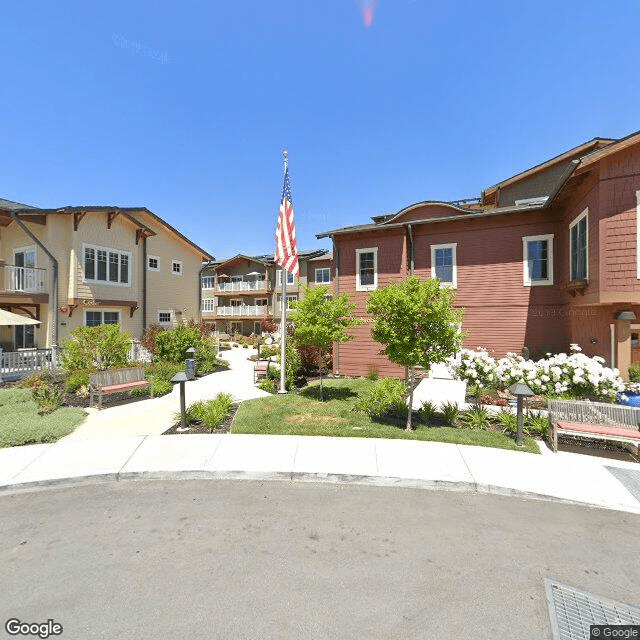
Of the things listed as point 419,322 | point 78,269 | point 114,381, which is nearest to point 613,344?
point 419,322

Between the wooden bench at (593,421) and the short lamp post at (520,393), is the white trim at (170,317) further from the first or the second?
the wooden bench at (593,421)

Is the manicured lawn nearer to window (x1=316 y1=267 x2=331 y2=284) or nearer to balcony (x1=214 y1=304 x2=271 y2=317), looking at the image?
window (x1=316 y1=267 x2=331 y2=284)

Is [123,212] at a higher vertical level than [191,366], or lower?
higher

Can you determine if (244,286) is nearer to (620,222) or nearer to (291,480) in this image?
(620,222)

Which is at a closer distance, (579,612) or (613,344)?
(579,612)

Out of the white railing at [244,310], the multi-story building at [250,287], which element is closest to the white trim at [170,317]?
the multi-story building at [250,287]

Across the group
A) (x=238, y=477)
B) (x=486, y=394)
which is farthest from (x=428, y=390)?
(x=238, y=477)

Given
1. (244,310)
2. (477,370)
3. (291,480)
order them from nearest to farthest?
1. (291,480)
2. (477,370)
3. (244,310)

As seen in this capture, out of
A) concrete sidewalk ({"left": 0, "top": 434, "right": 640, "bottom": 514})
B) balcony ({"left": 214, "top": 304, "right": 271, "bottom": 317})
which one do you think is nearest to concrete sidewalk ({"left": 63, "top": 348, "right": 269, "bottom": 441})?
concrete sidewalk ({"left": 0, "top": 434, "right": 640, "bottom": 514})

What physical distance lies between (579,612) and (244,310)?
38.7 meters

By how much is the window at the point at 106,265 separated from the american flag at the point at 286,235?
503 inches

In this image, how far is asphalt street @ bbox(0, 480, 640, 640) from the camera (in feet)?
10.0

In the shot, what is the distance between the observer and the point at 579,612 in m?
3.16

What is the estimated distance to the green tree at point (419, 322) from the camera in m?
7.95
